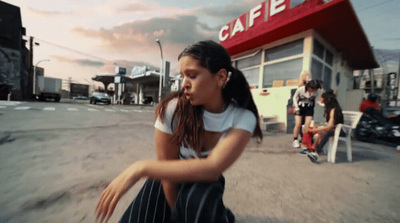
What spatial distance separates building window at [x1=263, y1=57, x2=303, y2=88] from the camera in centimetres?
654

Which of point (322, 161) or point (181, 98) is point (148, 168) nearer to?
point (181, 98)

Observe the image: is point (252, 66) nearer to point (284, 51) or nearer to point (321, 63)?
point (284, 51)

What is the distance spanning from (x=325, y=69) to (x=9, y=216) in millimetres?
9849

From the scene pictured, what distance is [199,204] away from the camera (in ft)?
2.80

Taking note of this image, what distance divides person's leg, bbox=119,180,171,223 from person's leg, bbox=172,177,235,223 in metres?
0.11

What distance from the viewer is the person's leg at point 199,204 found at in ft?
2.76

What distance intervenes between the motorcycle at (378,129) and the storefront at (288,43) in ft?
5.29

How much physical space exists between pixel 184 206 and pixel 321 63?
8.51m

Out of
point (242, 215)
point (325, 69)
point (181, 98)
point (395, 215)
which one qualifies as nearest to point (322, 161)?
point (395, 215)

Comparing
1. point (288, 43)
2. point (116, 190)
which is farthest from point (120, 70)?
point (116, 190)

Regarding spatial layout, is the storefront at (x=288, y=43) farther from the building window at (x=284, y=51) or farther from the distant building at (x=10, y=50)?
the distant building at (x=10, y=50)

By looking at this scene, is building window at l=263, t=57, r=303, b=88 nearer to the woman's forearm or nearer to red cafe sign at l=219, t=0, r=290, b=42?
red cafe sign at l=219, t=0, r=290, b=42

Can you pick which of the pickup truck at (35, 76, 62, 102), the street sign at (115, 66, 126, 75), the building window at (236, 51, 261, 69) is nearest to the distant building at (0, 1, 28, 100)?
the pickup truck at (35, 76, 62, 102)

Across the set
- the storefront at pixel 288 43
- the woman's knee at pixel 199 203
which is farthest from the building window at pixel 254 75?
the woman's knee at pixel 199 203
